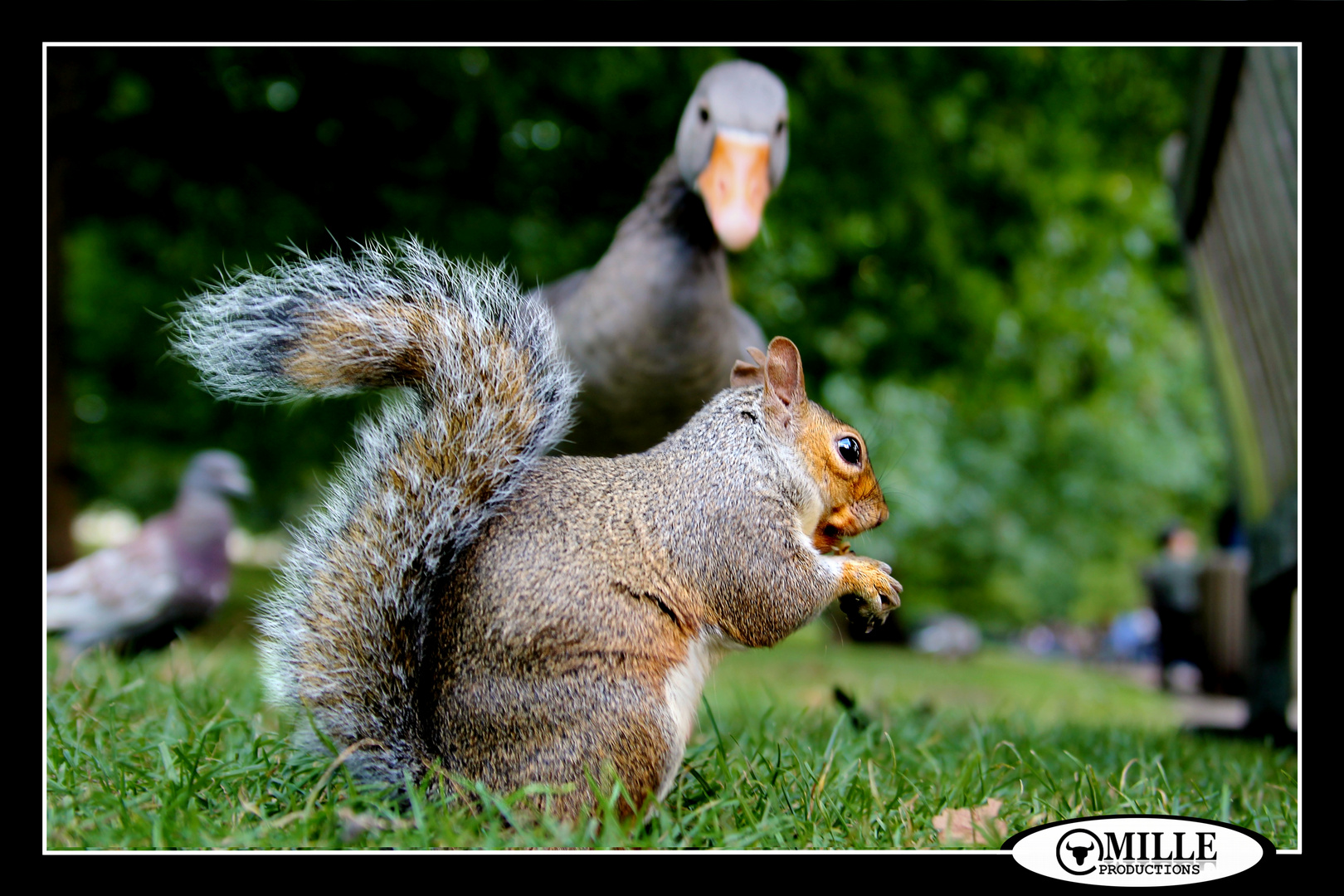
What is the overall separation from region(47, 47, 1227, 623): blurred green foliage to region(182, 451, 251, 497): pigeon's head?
2.18ft

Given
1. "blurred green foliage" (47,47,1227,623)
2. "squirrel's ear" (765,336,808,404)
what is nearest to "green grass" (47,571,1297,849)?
"squirrel's ear" (765,336,808,404)

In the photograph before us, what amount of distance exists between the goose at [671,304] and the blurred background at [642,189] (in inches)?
16.3

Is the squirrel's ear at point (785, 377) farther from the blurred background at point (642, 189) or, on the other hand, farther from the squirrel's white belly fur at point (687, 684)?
the blurred background at point (642, 189)

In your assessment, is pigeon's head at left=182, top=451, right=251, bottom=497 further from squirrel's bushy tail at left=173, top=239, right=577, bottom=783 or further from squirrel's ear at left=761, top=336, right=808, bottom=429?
squirrel's ear at left=761, top=336, right=808, bottom=429

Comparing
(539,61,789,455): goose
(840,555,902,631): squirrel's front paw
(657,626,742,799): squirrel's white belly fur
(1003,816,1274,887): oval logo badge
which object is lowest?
(1003,816,1274,887): oval logo badge

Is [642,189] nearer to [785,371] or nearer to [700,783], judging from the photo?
[785,371]

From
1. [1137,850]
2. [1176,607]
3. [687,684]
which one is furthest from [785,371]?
[1176,607]

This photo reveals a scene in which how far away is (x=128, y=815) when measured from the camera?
5.27ft

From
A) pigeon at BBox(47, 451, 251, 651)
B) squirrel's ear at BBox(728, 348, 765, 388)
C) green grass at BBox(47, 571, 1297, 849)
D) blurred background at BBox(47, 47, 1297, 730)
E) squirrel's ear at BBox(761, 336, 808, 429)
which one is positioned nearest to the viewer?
green grass at BBox(47, 571, 1297, 849)

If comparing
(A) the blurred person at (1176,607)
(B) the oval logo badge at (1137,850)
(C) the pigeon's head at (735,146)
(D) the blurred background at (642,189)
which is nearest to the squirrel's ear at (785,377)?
(C) the pigeon's head at (735,146)

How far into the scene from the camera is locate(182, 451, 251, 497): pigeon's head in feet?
16.5

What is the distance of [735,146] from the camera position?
8.11ft
